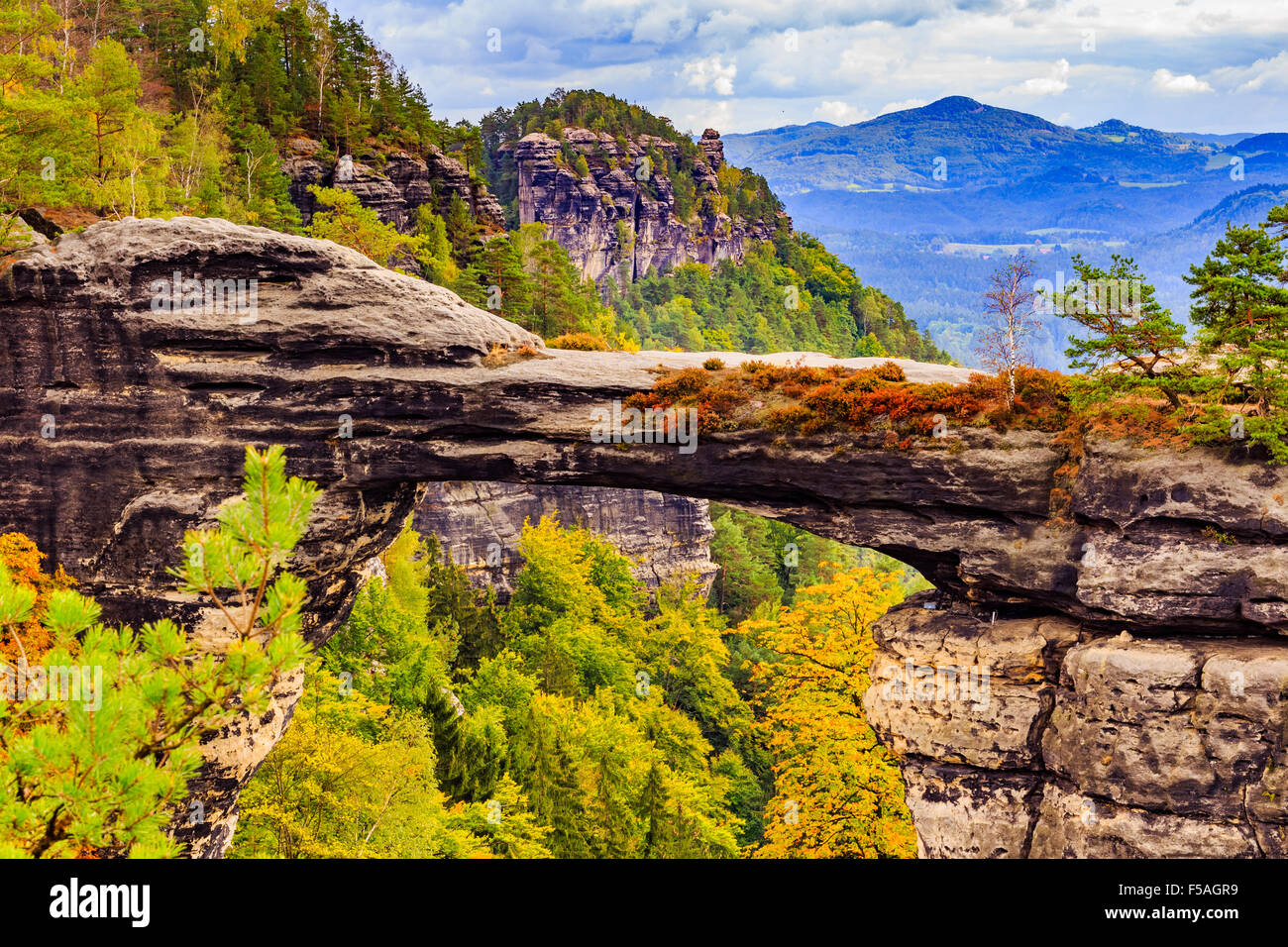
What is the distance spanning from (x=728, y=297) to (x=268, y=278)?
89269 millimetres

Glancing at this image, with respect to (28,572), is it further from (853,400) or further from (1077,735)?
(1077,735)

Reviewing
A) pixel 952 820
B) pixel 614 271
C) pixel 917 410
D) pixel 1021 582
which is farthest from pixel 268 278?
pixel 614 271

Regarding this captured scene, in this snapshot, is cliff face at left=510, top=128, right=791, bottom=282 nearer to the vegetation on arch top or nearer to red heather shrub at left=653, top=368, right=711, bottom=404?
the vegetation on arch top

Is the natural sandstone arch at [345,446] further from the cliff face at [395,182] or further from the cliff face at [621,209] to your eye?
the cliff face at [621,209]

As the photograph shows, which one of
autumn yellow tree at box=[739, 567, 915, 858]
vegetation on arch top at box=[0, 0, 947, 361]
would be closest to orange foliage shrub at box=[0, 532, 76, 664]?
vegetation on arch top at box=[0, 0, 947, 361]

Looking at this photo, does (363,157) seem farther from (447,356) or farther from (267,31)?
(447,356)

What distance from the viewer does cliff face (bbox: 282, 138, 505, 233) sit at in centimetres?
4719

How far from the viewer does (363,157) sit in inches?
1978

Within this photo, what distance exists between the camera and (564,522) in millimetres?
49688

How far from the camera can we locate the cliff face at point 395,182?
47.2 meters

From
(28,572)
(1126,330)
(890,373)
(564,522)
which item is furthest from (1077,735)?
(564,522)

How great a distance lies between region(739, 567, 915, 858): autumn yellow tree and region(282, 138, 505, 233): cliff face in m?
31.2

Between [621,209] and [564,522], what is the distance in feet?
208

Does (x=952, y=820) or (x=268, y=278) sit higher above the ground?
(x=268, y=278)
